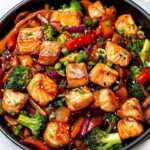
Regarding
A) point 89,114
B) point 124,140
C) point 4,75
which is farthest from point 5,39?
point 124,140

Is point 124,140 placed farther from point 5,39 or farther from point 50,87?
point 5,39

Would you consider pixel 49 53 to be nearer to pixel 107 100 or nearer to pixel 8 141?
pixel 107 100

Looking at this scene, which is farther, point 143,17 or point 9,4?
point 9,4

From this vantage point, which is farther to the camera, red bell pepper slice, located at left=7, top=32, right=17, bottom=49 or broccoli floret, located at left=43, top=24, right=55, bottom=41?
red bell pepper slice, located at left=7, top=32, right=17, bottom=49

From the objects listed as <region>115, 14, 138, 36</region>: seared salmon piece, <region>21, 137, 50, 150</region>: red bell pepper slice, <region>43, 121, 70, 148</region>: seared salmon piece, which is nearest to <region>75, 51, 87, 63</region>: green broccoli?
<region>115, 14, 138, 36</region>: seared salmon piece

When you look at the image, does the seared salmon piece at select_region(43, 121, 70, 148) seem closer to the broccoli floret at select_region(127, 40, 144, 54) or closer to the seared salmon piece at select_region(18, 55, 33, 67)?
the seared salmon piece at select_region(18, 55, 33, 67)
